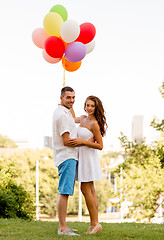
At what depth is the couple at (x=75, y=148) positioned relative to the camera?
5.41 meters

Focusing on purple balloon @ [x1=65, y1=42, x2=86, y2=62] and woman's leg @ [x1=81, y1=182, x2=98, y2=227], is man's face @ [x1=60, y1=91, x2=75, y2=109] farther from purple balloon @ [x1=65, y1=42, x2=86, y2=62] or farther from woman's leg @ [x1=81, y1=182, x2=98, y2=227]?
woman's leg @ [x1=81, y1=182, x2=98, y2=227]

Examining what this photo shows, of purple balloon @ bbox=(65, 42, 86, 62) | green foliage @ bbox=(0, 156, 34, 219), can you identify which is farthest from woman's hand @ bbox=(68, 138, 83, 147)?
green foliage @ bbox=(0, 156, 34, 219)

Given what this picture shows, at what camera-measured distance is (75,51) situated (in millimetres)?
6340

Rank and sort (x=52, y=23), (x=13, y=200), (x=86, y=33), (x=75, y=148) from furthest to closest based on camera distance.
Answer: (x=13, y=200) → (x=86, y=33) → (x=52, y=23) → (x=75, y=148)

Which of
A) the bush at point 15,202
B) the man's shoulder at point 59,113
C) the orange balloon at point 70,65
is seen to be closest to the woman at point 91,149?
the man's shoulder at point 59,113

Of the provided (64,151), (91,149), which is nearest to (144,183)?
(91,149)

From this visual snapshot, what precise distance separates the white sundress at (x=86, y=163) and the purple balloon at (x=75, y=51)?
4.55 ft

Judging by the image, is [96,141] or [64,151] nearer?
[64,151]

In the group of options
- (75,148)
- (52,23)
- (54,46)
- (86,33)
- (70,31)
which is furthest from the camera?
(86,33)

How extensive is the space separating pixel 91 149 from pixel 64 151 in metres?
0.44

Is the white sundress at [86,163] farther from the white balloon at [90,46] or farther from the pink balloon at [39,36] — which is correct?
the pink balloon at [39,36]

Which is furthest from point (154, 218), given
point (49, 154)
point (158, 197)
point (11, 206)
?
point (49, 154)

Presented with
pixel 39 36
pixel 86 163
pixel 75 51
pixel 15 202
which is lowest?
pixel 15 202

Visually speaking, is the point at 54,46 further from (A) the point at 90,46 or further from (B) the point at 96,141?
(B) the point at 96,141
